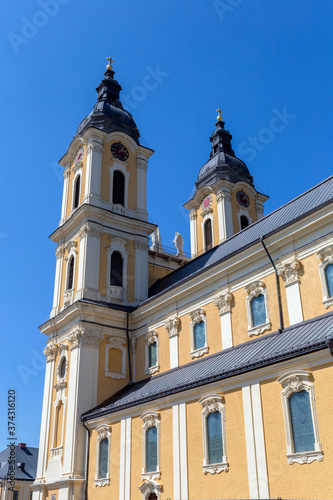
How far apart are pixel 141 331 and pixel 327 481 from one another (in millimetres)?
16306

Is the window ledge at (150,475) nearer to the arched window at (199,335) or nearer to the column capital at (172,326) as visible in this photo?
the arched window at (199,335)

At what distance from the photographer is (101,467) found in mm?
24219

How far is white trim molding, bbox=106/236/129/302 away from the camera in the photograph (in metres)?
31.0

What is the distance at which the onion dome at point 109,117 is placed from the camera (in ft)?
116

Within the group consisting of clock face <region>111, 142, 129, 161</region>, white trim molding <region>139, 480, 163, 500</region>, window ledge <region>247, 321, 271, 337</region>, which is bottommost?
white trim molding <region>139, 480, 163, 500</region>

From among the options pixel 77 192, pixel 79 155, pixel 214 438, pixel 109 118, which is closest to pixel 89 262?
pixel 77 192

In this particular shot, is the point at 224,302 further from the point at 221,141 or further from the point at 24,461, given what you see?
the point at 24,461

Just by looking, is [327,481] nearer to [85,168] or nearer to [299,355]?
[299,355]

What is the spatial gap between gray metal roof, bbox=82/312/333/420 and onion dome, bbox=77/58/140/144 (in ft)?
57.8

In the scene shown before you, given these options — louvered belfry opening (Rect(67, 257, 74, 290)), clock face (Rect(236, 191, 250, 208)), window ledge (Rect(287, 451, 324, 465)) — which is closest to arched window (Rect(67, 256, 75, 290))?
louvered belfry opening (Rect(67, 257, 74, 290))

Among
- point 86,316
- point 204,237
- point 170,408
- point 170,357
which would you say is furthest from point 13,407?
point 204,237

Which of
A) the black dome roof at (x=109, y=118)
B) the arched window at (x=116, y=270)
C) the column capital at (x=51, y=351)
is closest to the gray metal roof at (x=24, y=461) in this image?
the column capital at (x=51, y=351)

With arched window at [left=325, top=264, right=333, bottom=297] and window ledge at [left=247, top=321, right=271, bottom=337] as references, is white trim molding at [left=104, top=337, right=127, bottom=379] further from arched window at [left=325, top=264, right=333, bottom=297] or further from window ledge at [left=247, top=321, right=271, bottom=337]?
arched window at [left=325, top=264, right=333, bottom=297]

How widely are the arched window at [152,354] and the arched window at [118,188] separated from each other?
414 inches
